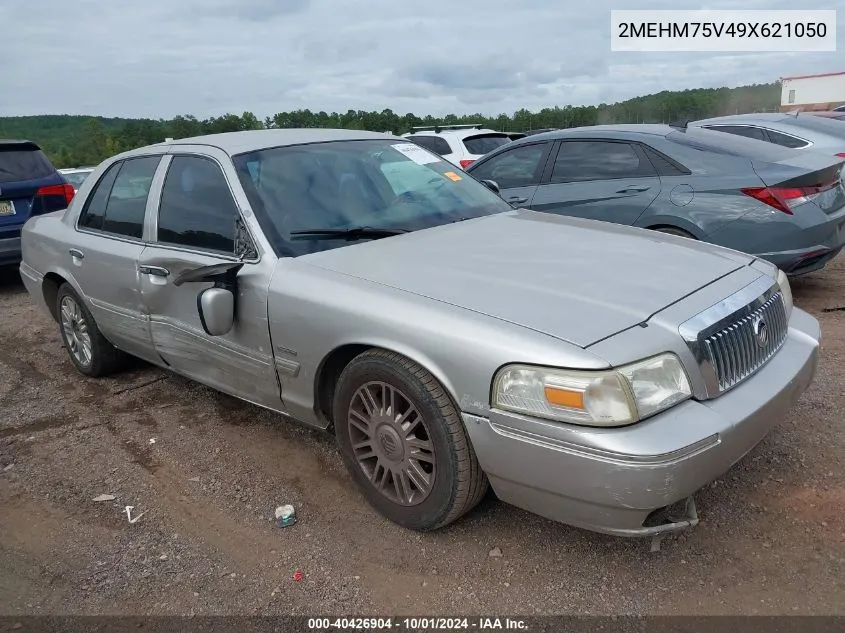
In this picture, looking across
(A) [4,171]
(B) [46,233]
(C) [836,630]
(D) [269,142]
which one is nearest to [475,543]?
(C) [836,630]

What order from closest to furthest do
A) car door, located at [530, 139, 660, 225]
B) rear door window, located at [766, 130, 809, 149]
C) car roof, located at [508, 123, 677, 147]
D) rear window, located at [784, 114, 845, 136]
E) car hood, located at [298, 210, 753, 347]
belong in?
car hood, located at [298, 210, 753, 347] → car door, located at [530, 139, 660, 225] → car roof, located at [508, 123, 677, 147] → rear door window, located at [766, 130, 809, 149] → rear window, located at [784, 114, 845, 136]

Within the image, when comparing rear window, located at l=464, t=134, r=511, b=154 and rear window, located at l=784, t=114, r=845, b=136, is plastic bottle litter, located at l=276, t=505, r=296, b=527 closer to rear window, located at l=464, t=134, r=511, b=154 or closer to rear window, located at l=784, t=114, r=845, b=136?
rear window, located at l=784, t=114, r=845, b=136

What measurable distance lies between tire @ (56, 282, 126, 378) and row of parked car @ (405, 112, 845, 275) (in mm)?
2845

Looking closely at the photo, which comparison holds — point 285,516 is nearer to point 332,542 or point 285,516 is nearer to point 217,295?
point 332,542

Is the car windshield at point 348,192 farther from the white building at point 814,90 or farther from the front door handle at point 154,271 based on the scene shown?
the white building at point 814,90

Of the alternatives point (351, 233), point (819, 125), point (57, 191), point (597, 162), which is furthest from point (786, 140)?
point (57, 191)

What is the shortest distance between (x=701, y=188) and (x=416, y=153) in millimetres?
2438

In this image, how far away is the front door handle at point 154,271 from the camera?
3691 mm

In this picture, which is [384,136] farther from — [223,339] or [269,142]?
[223,339]

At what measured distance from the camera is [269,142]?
150 inches

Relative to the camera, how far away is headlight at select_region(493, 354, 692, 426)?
7.39 feet

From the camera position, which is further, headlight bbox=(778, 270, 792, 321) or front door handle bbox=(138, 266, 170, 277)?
front door handle bbox=(138, 266, 170, 277)

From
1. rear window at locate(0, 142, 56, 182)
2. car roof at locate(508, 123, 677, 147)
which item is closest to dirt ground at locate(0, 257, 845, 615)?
car roof at locate(508, 123, 677, 147)

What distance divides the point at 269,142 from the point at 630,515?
105 inches
